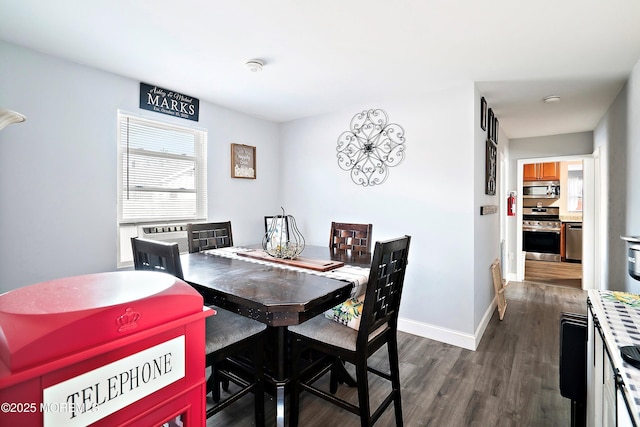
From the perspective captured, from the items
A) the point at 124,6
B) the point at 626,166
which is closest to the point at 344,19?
the point at 124,6

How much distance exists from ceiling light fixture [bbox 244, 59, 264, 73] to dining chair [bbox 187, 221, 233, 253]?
137 cm

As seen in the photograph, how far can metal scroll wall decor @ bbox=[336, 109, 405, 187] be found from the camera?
3.26m

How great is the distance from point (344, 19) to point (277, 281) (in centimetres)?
155

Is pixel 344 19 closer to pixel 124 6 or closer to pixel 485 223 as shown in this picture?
pixel 124 6

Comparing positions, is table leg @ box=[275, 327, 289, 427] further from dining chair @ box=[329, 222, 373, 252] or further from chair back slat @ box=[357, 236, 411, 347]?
dining chair @ box=[329, 222, 373, 252]

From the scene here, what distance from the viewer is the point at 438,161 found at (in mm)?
2988

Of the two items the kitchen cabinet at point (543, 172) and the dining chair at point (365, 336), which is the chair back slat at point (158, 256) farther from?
the kitchen cabinet at point (543, 172)

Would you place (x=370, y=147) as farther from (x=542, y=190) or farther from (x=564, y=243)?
(x=564, y=243)

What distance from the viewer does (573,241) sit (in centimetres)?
648

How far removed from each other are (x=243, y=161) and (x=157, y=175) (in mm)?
1051

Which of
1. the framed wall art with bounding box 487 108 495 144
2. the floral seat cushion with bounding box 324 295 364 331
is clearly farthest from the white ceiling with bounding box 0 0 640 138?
the floral seat cushion with bounding box 324 295 364 331

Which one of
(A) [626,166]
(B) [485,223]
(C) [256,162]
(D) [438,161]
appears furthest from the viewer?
(C) [256,162]

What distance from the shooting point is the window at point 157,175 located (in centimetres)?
279

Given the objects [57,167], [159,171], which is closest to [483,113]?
[159,171]
